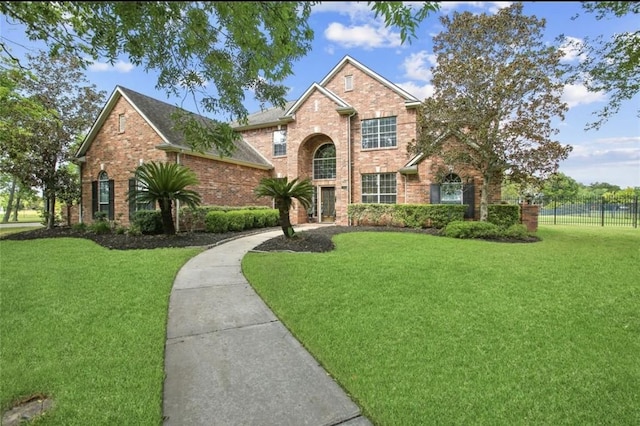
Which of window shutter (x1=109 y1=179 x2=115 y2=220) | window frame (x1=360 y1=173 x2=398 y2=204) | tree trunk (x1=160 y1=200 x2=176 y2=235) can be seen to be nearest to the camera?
tree trunk (x1=160 y1=200 x2=176 y2=235)

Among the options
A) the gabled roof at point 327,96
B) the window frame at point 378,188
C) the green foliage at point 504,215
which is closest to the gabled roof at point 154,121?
the gabled roof at point 327,96

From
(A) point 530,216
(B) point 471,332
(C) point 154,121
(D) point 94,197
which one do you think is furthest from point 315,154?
(B) point 471,332

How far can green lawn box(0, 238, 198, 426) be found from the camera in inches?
119

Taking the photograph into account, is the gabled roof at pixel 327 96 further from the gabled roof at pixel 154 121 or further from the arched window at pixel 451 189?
the arched window at pixel 451 189

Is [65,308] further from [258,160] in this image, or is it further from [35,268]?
[258,160]

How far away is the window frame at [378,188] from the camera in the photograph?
59.4ft

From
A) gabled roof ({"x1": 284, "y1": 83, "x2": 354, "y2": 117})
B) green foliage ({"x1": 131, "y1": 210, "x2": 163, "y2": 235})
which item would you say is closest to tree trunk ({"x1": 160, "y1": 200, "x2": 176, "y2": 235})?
green foliage ({"x1": 131, "y1": 210, "x2": 163, "y2": 235})

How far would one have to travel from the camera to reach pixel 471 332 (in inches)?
173

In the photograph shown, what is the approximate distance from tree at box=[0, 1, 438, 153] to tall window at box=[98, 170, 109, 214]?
15.0 m

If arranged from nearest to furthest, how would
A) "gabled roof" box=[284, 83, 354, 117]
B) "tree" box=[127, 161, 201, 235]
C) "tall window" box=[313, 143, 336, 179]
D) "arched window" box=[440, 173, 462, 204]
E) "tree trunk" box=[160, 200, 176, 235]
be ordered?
1. "tree" box=[127, 161, 201, 235]
2. "tree trunk" box=[160, 200, 176, 235]
3. "arched window" box=[440, 173, 462, 204]
4. "gabled roof" box=[284, 83, 354, 117]
5. "tall window" box=[313, 143, 336, 179]

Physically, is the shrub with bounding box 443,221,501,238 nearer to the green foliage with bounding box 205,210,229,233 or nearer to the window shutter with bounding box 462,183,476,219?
the window shutter with bounding box 462,183,476,219

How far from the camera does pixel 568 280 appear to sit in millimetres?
6457

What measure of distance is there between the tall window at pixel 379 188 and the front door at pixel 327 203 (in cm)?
240

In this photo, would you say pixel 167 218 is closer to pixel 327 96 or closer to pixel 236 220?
pixel 236 220
